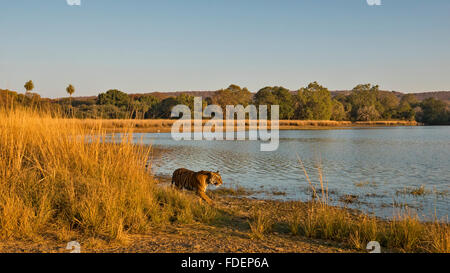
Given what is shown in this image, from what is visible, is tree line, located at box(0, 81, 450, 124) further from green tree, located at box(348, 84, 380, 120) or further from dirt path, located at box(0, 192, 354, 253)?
dirt path, located at box(0, 192, 354, 253)

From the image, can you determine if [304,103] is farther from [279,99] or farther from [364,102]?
[364,102]

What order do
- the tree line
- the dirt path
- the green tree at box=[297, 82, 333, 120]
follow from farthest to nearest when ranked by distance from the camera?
the green tree at box=[297, 82, 333, 120], the tree line, the dirt path

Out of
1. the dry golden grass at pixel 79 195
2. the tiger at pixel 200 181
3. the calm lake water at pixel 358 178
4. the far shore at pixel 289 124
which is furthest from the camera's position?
the far shore at pixel 289 124

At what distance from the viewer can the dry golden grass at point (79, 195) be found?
14.8ft

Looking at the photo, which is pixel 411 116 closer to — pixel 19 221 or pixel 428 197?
pixel 428 197

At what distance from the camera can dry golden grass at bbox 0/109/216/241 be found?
4504 millimetres

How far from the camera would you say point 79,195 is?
516 centimetres

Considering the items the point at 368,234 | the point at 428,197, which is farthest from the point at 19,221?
the point at 428,197

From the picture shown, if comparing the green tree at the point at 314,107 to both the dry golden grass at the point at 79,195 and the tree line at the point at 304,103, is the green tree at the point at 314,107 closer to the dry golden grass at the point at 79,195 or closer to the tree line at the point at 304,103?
the tree line at the point at 304,103

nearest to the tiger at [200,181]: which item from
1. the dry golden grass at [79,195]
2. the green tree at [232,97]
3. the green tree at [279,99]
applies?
the dry golden grass at [79,195]

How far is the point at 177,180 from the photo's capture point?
8.25 m

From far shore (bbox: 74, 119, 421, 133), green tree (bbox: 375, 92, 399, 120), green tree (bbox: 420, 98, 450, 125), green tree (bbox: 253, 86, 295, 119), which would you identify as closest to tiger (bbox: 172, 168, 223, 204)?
far shore (bbox: 74, 119, 421, 133)

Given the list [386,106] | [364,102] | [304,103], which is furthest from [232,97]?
[386,106]
